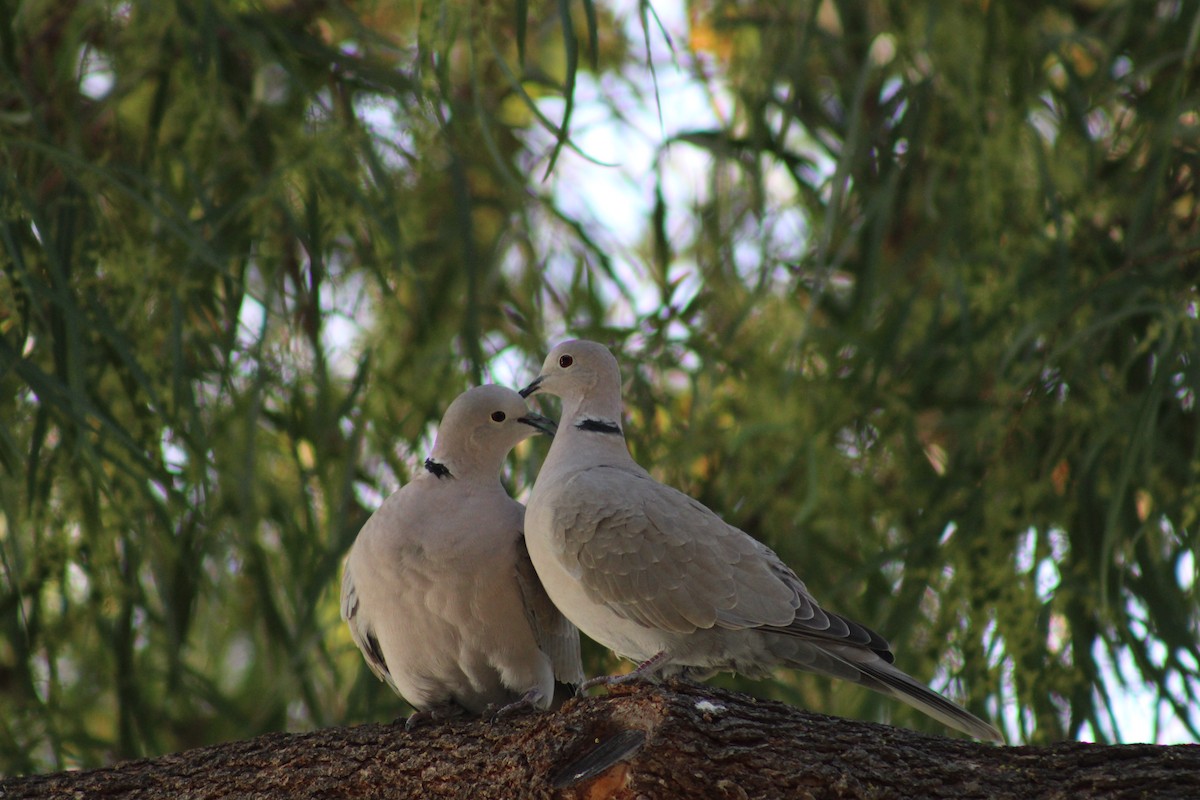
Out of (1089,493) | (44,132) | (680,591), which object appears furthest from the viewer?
(1089,493)

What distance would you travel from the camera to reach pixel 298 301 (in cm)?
331

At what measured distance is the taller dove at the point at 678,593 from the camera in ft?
6.91

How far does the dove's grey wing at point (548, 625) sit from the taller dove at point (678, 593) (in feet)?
0.38

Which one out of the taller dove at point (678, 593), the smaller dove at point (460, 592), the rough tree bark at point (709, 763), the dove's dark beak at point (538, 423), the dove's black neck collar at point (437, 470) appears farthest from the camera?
the dove's dark beak at point (538, 423)

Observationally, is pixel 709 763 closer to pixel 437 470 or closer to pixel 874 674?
pixel 874 674

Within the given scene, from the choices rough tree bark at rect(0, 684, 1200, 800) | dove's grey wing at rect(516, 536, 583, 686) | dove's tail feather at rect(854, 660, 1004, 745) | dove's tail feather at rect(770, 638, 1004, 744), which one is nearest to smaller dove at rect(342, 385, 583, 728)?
dove's grey wing at rect(516, 536, 583, 686)

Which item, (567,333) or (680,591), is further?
(567,333)

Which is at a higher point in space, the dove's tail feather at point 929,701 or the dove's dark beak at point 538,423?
the dove's dark beak at point 538,423

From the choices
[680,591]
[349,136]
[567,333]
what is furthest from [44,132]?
[680,591]

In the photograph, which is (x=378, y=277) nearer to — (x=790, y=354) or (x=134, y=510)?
(x=134, y=510)

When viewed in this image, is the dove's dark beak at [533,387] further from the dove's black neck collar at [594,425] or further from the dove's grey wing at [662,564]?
the dove's grey wing at [662,564]

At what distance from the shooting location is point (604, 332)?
3359 mm

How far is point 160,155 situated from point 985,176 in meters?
1.78

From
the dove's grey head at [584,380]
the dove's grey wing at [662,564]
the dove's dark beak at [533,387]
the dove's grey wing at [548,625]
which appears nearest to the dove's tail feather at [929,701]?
the dove's grey wing at [662,564]
